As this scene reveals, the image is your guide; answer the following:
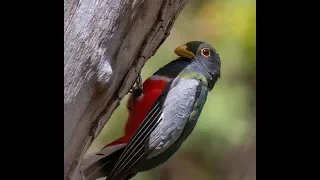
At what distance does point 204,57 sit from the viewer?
103 centimetres

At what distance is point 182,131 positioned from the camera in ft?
3.23

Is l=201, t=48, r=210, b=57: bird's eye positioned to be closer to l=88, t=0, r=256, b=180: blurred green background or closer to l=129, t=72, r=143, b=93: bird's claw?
l=88, t=0, r=256, b=180: blurred green background

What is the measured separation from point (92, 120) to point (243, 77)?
0.30 metres

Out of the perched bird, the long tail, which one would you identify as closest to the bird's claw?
the perched bird

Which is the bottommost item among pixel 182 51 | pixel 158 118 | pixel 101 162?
pixel 101 162

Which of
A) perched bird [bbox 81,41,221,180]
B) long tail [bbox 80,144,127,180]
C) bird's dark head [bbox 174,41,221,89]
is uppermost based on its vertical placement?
bird's dark head [bbox 174,41,221,89]

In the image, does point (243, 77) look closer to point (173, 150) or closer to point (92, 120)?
point (173, 150)

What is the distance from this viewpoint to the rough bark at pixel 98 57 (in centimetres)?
92

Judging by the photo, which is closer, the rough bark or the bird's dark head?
the rough bark

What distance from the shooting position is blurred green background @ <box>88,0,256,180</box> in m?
1.00

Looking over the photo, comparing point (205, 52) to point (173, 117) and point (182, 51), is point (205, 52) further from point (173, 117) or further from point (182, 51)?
point (173, 117)

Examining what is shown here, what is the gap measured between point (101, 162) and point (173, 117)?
0.16 m

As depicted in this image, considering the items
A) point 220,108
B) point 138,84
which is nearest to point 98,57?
point 138,84

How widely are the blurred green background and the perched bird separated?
0.02 m
